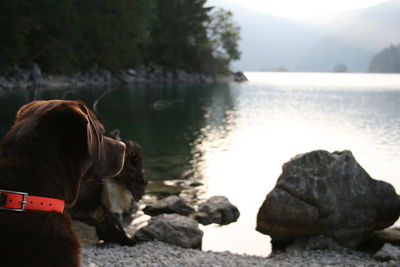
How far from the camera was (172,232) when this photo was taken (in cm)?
897

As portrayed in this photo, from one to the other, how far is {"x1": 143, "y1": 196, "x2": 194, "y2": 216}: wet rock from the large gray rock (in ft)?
7.23

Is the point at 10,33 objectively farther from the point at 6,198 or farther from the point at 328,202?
the point at 6,198

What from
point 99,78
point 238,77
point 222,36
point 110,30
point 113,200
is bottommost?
point 113,200

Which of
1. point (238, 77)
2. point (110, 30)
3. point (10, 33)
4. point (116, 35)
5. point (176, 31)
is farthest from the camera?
point (238, 77)

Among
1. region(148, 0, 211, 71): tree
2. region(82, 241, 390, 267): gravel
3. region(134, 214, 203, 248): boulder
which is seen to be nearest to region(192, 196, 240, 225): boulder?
region(134, 214, 203, 248): boulder

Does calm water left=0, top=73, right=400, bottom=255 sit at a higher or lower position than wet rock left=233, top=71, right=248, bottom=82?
lower

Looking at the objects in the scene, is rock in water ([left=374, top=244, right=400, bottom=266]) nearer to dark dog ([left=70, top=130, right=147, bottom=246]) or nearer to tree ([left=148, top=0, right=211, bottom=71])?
dark dog ([left=70, top=130, right=147, bottom=246])

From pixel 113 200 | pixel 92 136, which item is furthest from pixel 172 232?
pixel 92 136

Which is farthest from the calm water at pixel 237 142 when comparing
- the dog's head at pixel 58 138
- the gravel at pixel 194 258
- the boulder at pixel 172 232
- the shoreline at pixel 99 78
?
the shoreline at pixel 99 78

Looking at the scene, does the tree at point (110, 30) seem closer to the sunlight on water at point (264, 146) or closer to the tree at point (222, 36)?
the tree at point (222, 36)

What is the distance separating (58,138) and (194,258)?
525 centimetres

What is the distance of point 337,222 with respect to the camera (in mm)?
9094

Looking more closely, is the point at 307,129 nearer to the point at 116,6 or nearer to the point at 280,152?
the point at 280,152

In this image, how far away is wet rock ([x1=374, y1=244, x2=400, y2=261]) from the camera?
7797mm
